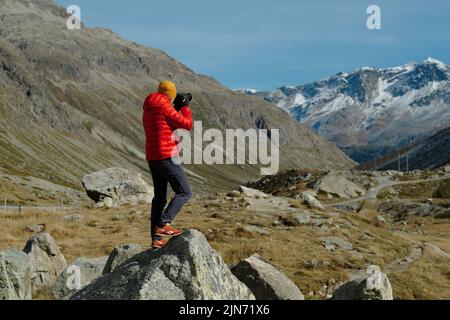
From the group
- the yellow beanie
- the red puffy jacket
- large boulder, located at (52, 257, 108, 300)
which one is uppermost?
the yellow beanie

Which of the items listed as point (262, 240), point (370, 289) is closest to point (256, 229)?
point (262, 240)

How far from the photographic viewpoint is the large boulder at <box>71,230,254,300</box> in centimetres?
1068

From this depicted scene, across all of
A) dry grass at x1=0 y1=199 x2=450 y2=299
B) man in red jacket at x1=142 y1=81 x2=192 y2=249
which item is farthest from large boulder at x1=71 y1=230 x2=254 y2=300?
dry grass at x1=0 y1=199 x2=450 y2=299

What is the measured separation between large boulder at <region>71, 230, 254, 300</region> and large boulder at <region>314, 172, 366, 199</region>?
8712cm

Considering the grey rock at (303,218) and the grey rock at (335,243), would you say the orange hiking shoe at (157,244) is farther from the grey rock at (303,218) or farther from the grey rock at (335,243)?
the grey rock at (303,218)

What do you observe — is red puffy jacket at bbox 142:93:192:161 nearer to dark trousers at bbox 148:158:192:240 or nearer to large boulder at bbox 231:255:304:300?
dark trousers at bbox 148:158:192:240

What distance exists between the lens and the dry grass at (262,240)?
76.3ft

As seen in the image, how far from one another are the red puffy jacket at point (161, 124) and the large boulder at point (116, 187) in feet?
120

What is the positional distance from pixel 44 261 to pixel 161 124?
7750 mm

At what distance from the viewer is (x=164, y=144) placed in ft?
43.5

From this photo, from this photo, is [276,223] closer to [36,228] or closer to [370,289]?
[36,228]

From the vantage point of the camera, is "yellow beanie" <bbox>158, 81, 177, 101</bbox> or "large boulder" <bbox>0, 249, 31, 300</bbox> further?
"yellow beanie" <bbox>158, 81, 177, 101</bbox>
